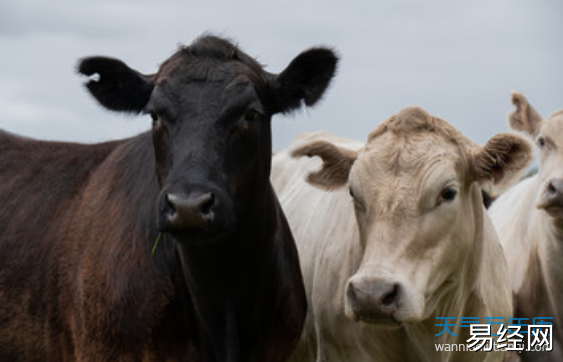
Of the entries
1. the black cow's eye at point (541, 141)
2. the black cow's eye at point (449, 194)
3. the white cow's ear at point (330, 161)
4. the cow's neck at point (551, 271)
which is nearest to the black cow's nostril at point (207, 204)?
the white cow's ear at point (330, 161)

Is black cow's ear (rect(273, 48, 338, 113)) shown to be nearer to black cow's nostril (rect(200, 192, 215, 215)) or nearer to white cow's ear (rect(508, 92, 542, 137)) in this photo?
black cow's nostril (rect(200, 192, 215, 215))

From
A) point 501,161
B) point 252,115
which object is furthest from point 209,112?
point 501,161

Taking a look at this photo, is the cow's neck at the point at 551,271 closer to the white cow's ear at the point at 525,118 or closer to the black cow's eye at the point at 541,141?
the black cow's eye at the point at 541,141

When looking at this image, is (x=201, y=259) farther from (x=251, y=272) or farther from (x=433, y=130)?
(x=433, y=130)

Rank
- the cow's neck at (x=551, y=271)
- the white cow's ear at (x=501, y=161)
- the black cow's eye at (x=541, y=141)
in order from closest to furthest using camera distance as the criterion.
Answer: the white cow's ear at (x=501, y=161), the cow's neck at (x=551, y=271), the black cow's eye at (x=541, y=141)

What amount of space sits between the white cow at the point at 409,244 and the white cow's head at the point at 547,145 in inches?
27.0

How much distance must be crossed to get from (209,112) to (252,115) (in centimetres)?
31

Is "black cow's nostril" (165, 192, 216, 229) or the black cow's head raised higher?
the black cow's head

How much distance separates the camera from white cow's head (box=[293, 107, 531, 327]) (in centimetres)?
500

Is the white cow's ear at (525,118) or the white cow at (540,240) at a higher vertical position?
the white cow's ear at (525,118)

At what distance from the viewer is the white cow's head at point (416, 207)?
4996mm

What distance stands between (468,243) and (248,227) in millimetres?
1398

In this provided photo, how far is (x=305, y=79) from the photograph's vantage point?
6.13 metres

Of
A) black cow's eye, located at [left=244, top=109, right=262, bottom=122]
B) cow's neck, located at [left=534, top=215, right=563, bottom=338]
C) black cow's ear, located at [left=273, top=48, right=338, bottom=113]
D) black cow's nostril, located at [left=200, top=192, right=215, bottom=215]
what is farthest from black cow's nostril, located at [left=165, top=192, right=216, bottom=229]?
cow's neck, located at [left=534, top=215, right=563, bottom=338]
